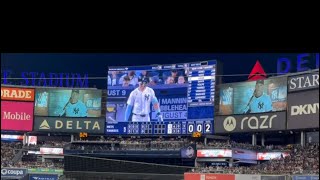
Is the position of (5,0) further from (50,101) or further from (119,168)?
(50,101)

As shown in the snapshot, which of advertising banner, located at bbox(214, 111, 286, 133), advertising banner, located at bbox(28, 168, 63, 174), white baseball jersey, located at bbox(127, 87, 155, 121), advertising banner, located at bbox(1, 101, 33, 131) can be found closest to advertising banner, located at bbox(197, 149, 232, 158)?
advertising banner, located at bbox(214, 111, 286, 133)

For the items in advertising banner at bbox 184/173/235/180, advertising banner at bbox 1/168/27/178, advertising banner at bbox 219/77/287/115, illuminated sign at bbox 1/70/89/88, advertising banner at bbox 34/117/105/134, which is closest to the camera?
advertising banner at bbox 184/173/235/180

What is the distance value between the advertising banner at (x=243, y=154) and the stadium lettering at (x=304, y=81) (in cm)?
310

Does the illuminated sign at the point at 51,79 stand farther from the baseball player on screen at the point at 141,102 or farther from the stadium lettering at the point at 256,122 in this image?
the stadium lettering at the point at 256,122

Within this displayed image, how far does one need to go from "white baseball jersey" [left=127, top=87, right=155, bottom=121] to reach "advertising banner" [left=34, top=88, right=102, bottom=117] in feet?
6.20

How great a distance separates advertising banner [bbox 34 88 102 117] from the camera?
27250 millimetres

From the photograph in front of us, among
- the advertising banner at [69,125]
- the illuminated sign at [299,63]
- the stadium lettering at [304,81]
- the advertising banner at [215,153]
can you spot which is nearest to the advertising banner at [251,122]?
the stadium lettering at [304,81]

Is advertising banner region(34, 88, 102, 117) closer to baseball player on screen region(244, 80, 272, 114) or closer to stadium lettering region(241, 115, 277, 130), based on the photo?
stadium lettering region(241, 115, 277, 130)

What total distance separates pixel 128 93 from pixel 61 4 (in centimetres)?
2323

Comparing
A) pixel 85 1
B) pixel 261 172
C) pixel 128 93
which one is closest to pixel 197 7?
pixel 85 1

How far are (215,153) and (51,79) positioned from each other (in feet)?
33.6

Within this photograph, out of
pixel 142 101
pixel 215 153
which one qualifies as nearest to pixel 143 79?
pixel 142 101

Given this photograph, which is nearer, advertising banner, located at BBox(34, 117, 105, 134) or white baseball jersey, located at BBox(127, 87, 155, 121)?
white baseball jersey, located at BBox(127, 87, 155, 121)

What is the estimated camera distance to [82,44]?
151 inches
